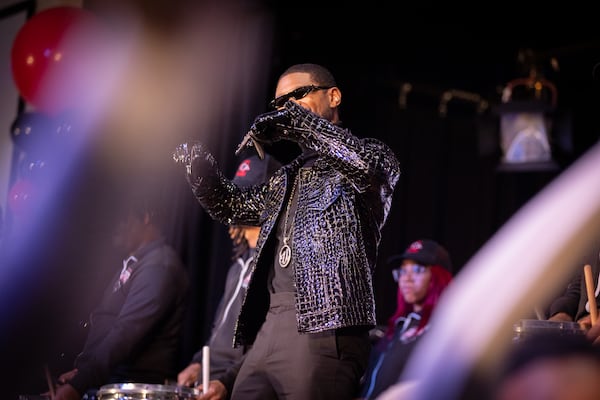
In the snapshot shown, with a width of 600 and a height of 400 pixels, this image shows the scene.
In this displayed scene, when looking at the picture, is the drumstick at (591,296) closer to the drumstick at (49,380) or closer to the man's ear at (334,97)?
the man's ear at (334,97)

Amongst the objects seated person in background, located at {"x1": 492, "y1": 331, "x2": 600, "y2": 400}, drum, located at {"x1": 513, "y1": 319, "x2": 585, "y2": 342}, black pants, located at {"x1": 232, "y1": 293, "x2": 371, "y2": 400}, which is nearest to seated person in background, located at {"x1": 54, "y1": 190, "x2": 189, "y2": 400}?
black pants, located at {"x1": 232, "y1": 293, "x2": 371, "y2": 400}

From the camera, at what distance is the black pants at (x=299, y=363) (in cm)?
272

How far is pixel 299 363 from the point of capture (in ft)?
8.98

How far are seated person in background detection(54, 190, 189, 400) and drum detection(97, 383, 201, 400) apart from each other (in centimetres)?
60

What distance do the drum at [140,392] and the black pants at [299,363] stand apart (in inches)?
A: 29.7

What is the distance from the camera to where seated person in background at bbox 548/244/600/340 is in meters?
3.53

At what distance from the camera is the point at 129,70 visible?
235 inches

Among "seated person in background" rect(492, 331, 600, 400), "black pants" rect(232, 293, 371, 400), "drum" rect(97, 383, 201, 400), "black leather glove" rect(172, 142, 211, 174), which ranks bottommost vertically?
"drum" rect(97, 383, 201, 400)

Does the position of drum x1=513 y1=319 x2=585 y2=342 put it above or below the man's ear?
below

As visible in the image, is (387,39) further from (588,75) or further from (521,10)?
(588,75)

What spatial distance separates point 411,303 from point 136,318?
7.34ft

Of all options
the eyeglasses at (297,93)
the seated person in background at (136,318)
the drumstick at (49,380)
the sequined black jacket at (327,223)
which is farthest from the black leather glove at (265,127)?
the seated person in background at (136,318)

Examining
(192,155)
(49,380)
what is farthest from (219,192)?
(49,380)

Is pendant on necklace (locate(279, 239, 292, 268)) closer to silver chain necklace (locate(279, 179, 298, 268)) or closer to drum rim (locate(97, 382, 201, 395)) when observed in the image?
silver chain necklace (locate(279, 179, 298, 268))
